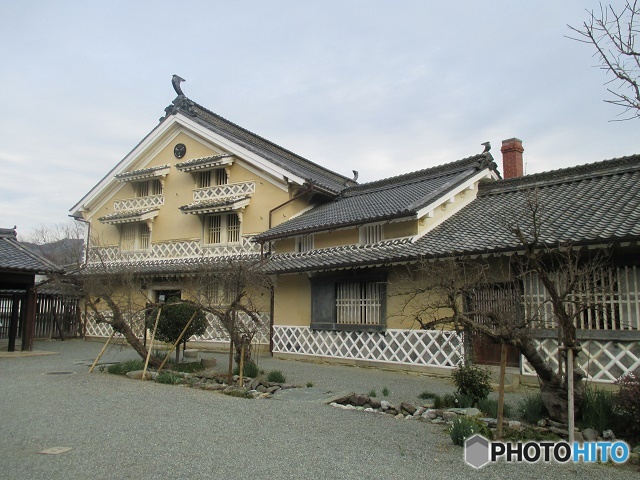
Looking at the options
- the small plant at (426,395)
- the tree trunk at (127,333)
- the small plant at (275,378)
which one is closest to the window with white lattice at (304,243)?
the small plant at (275,378)

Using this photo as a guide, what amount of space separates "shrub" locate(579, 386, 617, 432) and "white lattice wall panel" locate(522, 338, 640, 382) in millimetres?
2771

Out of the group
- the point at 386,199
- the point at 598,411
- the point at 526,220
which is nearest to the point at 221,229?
the point at 386,199

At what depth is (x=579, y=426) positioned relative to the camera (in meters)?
6.89

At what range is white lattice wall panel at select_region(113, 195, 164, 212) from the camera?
24.3 metres

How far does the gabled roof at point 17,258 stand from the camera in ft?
54.8

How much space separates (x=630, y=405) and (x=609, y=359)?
4118 mm

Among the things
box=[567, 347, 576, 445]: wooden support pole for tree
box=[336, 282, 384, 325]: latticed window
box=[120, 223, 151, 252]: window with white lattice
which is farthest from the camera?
box=[120, 223, 151, 252]: window with white lattice

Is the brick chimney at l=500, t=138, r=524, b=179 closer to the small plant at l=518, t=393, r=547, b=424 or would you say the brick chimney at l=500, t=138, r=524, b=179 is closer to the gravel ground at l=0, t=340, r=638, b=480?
the gravel ground at l=0, t=340, r=638, b=480

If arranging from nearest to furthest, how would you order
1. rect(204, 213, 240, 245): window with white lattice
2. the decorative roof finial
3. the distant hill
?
rect(204, 213, 240, 245): window with white lattice → the decorative roof finial → the distant hill

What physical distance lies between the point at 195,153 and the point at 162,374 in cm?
1351

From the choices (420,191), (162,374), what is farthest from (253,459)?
(420,191)

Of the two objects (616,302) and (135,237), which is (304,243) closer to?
(616,302)

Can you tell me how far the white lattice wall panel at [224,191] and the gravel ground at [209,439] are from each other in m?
11.5

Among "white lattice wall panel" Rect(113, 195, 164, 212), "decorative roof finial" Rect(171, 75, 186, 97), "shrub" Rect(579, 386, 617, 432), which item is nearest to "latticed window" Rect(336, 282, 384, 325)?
"shrub" Rect(579, 386, 617, 432)
